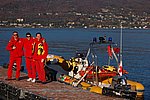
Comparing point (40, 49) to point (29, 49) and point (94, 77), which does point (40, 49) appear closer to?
point (29, 49)

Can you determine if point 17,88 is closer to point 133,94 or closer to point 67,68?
point 133,94

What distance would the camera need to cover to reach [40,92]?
1669cm

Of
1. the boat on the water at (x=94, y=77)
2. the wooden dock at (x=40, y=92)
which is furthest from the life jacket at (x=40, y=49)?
the boat on the water at (x=94, y=77)

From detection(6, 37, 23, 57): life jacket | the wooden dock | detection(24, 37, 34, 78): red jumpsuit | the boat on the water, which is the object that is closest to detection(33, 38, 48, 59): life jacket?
detection(24, 37, 34, 78): red jumpsuit

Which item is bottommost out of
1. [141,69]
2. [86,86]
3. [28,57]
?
[141,69]

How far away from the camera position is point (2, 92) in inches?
749

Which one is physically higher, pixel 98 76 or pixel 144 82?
pixel 98 76

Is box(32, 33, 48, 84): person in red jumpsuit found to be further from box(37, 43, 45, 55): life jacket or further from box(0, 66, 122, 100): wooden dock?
box(0, 66, 122, 100): wooden dock

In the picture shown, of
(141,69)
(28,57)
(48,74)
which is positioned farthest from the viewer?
(141,69)

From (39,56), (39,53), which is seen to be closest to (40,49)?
(39,53)

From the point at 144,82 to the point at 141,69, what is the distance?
412 inches

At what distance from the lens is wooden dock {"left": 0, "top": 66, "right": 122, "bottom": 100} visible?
52.1 feet

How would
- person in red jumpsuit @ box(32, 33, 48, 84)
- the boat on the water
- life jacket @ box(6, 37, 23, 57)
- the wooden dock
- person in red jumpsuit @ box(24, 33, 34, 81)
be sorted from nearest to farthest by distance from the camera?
1. the wooden dock
2. person in red jumpsuit @ box(32, 33, 48, 84)
3. person in red jumpsuit @ box(24, 33, 34, 81)
4. life jacket @ box(6, 37, 23, 57)
5. the boat on the water

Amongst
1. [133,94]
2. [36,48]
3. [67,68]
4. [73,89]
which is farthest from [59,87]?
[67,68]
